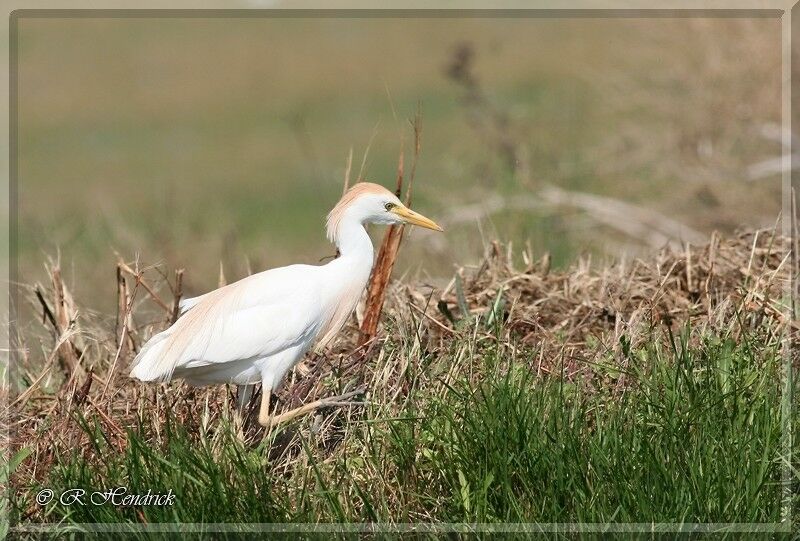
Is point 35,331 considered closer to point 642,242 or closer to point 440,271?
point 440,271

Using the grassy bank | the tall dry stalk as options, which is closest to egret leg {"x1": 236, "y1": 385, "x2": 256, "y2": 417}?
the grassy bank

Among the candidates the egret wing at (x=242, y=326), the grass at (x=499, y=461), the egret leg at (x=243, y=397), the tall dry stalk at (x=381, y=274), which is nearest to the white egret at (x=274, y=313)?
the egret wing at (x=242, y=326)

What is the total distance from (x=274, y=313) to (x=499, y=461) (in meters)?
0.97

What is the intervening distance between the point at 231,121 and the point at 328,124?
1134 mm

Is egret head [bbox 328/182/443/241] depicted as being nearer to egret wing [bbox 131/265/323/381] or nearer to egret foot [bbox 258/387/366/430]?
egret wing [bbox 131/265/323/381]

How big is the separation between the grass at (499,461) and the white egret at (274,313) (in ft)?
0.74

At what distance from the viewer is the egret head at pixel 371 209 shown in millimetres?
4027

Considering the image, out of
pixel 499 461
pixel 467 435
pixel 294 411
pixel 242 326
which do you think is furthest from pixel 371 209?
pixel 499 461

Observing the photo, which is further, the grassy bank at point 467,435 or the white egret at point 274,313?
the white egret at point 274,313

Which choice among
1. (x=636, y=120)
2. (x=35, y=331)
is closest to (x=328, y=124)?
(x=636, y=120)

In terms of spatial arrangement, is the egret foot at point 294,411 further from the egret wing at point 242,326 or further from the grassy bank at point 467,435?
the egret wing at point 242,326

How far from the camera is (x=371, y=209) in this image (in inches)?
159

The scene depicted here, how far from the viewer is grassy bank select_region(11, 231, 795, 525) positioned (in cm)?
351

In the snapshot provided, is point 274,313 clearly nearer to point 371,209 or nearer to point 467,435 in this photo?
point 371,209
